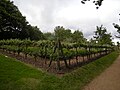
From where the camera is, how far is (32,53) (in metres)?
21.8

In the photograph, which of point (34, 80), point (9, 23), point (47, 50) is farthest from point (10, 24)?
point (34, 80)

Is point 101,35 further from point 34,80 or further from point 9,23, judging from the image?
point 34,80

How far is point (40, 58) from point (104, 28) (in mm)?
66208

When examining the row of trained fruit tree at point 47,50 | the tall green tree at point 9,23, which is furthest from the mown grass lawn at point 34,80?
the tall green tree at point 9,23

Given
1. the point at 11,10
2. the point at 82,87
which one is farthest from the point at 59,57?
the point at 11,10

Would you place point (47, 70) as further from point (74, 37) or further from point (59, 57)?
point (74, 37)

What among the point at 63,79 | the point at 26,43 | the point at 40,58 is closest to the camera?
the point at 63,79

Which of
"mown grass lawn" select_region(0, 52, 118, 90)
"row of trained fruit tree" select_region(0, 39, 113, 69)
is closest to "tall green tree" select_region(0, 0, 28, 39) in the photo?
"row of trained fruit tree" select_region(0, 39, 113, 69)

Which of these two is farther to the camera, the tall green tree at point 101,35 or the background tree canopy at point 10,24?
the tall green tree at point 101,35

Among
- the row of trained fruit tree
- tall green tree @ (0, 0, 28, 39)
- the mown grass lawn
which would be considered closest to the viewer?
the mown grass lawn

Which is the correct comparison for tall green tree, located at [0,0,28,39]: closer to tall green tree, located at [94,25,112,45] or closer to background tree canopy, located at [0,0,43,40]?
background tree canopy, located at [0,0,43,40]

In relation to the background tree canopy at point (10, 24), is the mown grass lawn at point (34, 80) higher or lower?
lower

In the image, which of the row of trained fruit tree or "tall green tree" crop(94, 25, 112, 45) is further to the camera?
"tall green tree" crop(94, 25, 112, 45)

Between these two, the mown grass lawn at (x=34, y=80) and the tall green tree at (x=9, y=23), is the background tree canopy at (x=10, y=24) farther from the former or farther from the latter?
the mown grass lawn at (x=34, y=80)
